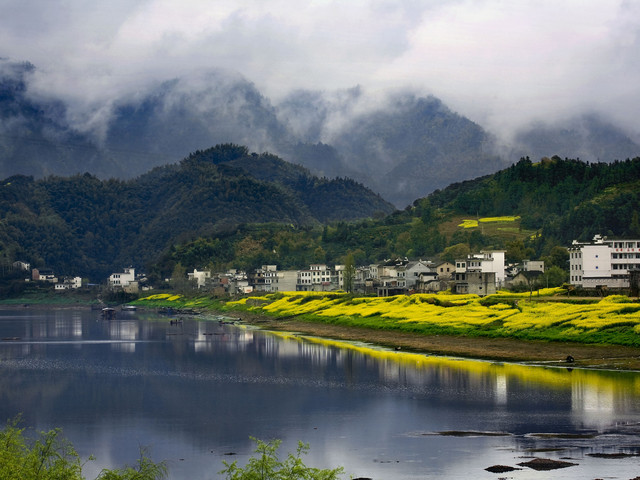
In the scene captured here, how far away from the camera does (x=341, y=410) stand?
146 ft

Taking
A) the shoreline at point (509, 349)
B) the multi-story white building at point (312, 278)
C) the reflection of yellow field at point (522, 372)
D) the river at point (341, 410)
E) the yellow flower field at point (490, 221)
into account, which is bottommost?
the river at point (341, 410)

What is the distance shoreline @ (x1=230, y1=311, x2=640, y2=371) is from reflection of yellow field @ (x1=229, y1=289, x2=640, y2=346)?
3.96ft

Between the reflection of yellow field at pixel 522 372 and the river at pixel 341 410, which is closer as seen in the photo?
the river at pixel 341 410

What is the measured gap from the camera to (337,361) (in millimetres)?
66188

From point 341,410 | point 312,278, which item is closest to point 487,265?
point 312,278

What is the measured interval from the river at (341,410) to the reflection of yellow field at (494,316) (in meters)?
8.31

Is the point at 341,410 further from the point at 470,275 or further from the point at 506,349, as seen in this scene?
the point at 470,275

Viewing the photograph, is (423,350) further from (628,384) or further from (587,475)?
(587,475)

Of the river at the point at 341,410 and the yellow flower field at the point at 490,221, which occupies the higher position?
the yellow flower field at the point at 490,221

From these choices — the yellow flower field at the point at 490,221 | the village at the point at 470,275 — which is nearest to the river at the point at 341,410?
the village at the point at 470,275

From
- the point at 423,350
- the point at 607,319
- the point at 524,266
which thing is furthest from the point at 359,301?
the point at 607,319

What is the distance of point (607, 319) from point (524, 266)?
5931cm

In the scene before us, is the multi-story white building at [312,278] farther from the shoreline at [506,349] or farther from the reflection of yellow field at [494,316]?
the shoreline at [506,349]

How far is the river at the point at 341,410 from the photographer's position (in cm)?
3359
